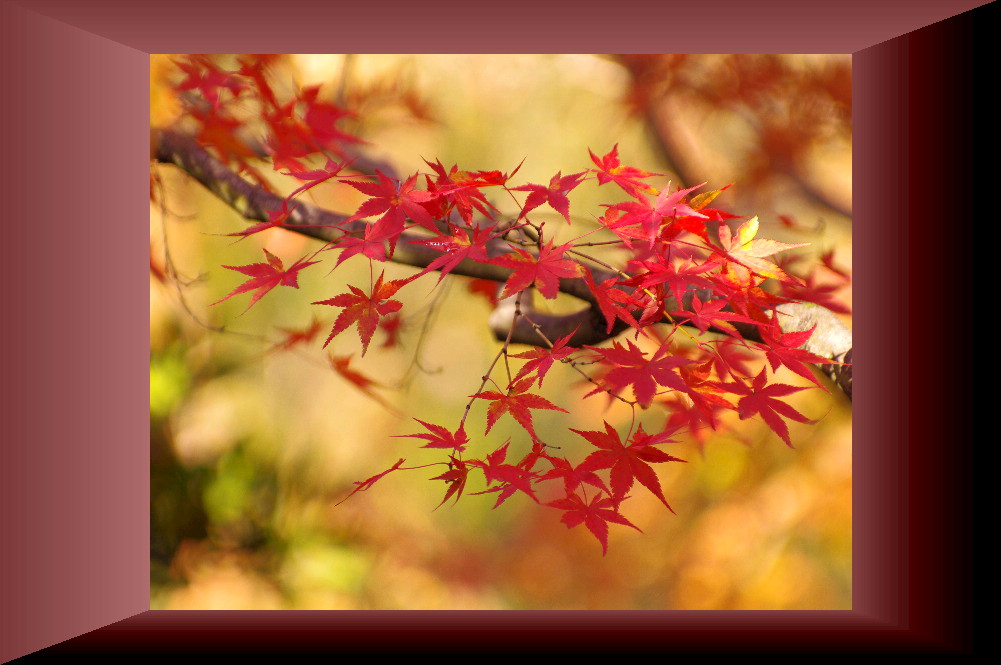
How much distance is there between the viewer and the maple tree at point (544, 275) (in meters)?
0.86

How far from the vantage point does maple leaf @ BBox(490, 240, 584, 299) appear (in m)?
0.81

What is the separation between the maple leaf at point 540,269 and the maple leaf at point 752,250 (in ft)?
0.66

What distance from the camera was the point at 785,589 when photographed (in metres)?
1.50

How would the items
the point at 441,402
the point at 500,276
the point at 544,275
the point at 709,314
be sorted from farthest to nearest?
1. the point at 441,402
2. the point at 500,276
3. the point at 709,314
4. the point at 544,275

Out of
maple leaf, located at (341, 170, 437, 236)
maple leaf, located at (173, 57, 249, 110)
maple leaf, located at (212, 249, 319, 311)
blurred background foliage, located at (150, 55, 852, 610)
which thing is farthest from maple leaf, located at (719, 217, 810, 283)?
maple leaf, located at (173, 57, 249, 110)

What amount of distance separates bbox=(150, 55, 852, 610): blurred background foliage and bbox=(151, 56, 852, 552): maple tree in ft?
0.18

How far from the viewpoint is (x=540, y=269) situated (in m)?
0.82

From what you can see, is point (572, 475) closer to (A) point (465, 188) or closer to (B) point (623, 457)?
(B) point (623, 457)

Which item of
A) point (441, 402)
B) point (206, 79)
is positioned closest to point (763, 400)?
point (441, 402)

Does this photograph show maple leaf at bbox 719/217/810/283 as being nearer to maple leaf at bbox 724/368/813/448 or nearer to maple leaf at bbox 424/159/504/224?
maple leaf at bbox 724/368/813/448

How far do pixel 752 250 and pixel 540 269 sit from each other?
0.26 meters
